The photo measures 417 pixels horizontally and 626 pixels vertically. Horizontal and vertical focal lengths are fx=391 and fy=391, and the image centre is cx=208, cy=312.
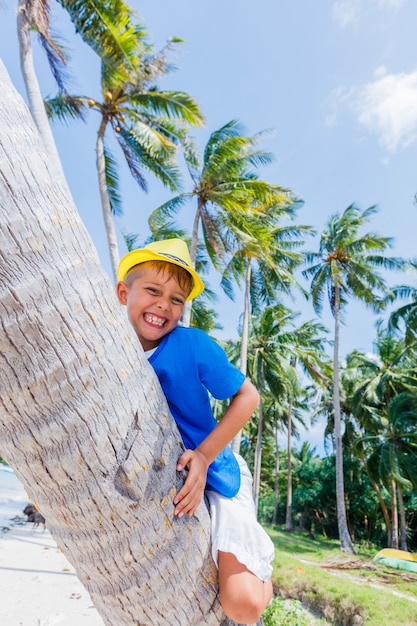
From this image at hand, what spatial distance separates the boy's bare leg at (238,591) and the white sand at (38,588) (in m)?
8.02

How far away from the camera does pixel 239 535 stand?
3.66 ft

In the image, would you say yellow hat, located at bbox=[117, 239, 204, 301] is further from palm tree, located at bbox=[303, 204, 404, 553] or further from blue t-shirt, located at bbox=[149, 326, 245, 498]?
palm tree, located at bbox=[303, 204, 404, 553]

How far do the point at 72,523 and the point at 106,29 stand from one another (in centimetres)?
962

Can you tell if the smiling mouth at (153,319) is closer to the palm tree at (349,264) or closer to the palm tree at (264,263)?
the palm tree at (264,263)

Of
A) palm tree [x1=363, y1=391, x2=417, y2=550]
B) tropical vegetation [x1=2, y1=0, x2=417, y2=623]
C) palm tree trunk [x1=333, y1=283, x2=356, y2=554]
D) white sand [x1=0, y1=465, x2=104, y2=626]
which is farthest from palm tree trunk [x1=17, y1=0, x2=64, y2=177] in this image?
palm tree [x1=363, y1=391, x2=417, y2=550]

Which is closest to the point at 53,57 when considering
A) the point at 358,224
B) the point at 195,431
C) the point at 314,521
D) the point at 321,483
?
the point at 195,431

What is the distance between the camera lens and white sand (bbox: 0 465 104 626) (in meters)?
7.12

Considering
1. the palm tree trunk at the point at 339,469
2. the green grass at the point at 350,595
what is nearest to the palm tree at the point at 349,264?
the palm tree trunk at the point at 339,469

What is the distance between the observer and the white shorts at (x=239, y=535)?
1.06 m

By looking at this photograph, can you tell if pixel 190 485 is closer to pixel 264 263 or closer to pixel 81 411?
pixel 81 411

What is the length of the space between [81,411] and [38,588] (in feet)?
33.4

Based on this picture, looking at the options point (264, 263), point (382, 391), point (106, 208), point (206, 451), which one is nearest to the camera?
point (206, 451)

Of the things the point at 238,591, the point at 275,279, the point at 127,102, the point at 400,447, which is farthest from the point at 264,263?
the point at 238,591

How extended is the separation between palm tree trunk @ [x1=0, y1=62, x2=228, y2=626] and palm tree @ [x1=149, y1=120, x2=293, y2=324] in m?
10.6
